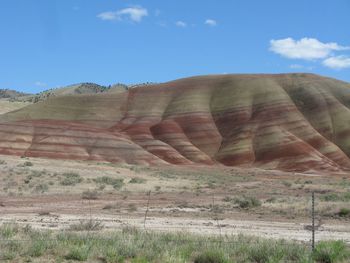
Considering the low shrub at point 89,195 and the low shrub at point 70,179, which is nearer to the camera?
the low shrub at point 89,195

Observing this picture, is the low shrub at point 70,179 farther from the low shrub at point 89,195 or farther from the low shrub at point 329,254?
the low shrub at point 329,254

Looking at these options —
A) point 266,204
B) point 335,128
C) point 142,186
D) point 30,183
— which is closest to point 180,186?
point 142,186

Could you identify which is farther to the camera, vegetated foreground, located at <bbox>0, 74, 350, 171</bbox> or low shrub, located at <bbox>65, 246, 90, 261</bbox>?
vegetated foreground, located at <bbox>0, 74, 350, 171</bbox>

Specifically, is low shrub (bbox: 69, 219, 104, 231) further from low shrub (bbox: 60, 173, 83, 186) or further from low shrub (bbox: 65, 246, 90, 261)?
low shrub (bbox: 60, 173, 83, 186)

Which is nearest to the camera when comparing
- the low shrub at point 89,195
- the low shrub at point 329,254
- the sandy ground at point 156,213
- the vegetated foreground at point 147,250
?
the vegetated foreground at point 147,250

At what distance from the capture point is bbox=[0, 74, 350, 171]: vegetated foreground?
93.4 m

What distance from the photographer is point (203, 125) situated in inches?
4368

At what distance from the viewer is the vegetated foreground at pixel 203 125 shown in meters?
93.4

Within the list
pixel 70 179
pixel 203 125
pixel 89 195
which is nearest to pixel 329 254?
pixel 89 195

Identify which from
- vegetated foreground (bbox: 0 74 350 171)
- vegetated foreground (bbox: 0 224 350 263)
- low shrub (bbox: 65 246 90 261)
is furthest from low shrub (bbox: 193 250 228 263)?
vegetated foreground (bbox: 0 74 350 171)

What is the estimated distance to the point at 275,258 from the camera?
39.2 feet

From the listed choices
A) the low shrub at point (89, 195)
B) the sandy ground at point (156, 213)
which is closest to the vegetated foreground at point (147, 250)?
the sandy ground at point (156, 213)

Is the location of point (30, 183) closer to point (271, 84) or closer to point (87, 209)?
point (87, 209)

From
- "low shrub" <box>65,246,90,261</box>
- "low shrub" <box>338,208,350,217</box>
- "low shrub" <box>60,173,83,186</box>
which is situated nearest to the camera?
"low shrub" <box>65,246,90,261</box>
